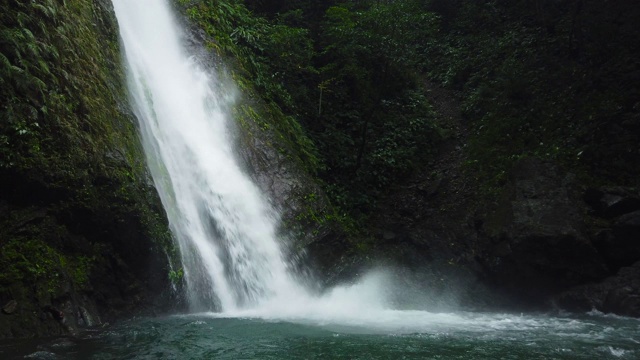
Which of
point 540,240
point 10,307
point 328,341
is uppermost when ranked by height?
point 540,240

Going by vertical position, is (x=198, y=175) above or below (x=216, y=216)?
above

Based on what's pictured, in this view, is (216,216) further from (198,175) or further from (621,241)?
(621,241)

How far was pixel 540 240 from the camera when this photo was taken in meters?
11.0

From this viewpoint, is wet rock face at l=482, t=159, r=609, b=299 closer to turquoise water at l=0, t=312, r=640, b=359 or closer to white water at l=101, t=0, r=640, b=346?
white water at l=101, t=0, r=640, b=346

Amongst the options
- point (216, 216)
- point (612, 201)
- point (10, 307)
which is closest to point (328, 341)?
point (10, 307)

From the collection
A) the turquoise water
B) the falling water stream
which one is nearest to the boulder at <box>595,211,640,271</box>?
the falling water stream

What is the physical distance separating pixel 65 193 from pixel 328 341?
422 cm

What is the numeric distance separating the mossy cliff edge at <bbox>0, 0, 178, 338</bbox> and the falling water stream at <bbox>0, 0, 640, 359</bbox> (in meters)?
0.66

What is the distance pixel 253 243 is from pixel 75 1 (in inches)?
234

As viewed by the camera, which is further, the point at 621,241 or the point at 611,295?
the point at 621,241

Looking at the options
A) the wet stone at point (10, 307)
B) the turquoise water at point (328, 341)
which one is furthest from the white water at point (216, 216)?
the wet stone at point (10, 307)

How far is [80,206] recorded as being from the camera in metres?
6.98

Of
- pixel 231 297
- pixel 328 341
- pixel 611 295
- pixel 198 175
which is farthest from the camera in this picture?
pixel 198 175

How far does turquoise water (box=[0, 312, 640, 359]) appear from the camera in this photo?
18.5 ft
